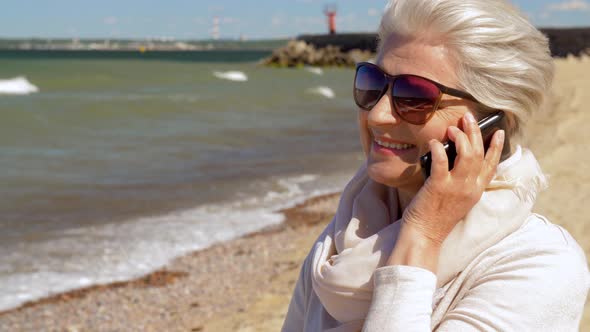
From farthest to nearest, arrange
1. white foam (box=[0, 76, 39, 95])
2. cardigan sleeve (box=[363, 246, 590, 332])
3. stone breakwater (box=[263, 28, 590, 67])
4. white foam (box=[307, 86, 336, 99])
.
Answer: stone breakwater (box=[263, 28, 590, 67]) → white foam (box=[307, 86, 336, 99]) → white foam (box=[0, 76, 39, 95]) → cardigan sleeve (box=[363, 246, 590, 332])

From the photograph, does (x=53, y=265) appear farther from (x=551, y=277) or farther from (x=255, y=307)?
(x=551, y=277)

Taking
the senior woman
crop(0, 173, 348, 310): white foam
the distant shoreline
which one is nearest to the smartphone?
the senior woman

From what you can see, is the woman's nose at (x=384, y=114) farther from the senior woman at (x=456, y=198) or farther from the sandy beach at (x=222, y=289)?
the sandy beach at (x=222, y=289)

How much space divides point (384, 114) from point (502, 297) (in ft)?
1.52

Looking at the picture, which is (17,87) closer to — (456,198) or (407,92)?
(407,92)

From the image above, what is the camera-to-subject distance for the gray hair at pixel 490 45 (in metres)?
1.47

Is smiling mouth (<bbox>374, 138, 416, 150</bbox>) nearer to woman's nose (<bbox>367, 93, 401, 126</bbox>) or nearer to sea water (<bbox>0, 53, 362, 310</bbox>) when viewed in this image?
woman's nose (<bbox>367, 93, 401, 126</bbox>)

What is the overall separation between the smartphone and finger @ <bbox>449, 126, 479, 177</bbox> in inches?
1.3

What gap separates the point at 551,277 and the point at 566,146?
8543mm

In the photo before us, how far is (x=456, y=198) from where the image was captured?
143 cm

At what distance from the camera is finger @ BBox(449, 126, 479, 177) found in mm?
1425

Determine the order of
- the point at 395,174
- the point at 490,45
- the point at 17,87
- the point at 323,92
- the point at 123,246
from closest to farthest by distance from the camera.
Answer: the point at 490,45
the point at 395,174
the point at 123,246
the point at 17,87
the point at 323,92

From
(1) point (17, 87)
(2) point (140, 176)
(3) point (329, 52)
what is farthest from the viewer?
(3) point (329, 52)

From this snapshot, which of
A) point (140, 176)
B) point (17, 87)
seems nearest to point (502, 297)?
point (140, 176)
